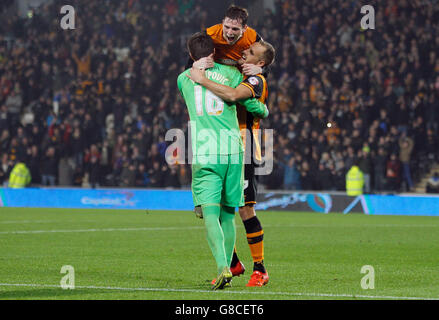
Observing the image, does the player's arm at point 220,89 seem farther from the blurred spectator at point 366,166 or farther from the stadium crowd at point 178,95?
the blurred spectator at point 366,166

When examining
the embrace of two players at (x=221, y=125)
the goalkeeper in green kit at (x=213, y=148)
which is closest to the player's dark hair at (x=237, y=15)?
the embrace of two players at (x=221, y=125)

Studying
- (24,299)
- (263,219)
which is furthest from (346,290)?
(263,219)

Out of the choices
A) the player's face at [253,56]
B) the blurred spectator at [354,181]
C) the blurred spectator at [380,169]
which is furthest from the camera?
the blurred spectator at [380,169]

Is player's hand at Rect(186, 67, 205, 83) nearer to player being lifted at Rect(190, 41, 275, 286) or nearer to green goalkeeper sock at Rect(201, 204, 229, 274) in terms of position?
player being lifted at Rect(190, 41, 275, 286)

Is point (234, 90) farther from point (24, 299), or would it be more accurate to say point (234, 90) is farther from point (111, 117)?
point (111, 117)

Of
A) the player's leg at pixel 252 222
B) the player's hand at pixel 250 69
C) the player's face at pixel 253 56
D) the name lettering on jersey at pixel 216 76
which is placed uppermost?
the player's face at pixel 253 56

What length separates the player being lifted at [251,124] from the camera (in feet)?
25.6

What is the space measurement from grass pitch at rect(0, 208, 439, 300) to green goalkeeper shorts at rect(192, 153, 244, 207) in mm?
802

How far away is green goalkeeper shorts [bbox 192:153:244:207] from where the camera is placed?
25.5 ft

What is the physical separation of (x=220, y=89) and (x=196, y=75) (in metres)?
0.25

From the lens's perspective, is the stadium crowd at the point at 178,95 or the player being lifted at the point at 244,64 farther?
the stadium crowd at the point at 178,95

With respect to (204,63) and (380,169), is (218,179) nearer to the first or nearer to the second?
(204,63)

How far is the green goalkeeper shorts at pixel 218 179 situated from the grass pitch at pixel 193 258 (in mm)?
802

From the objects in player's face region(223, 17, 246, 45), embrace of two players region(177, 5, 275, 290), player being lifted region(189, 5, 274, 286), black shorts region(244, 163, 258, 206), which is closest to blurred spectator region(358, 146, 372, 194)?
player being lifted region(189, 5, 274, 286)
